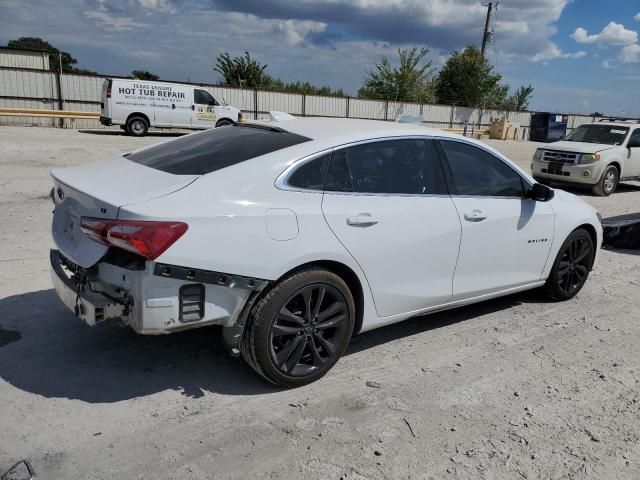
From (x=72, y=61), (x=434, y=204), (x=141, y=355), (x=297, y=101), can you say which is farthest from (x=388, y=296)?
(x=72, y=61)

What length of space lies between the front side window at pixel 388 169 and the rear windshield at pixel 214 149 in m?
0.33

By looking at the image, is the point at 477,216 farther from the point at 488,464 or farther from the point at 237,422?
the point at 237,422

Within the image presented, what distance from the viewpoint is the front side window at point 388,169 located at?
367cm

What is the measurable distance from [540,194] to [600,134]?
10431mm

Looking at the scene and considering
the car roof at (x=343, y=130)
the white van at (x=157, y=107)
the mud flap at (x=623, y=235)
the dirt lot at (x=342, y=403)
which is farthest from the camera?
the white van at (x=157, y=107)

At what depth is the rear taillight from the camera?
9.48 feet

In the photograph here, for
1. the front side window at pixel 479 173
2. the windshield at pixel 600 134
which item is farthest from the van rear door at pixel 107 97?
the front side window at pixel 479 173

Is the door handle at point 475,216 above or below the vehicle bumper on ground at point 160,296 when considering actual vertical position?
above

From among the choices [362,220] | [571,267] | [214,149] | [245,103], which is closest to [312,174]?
[362,220]

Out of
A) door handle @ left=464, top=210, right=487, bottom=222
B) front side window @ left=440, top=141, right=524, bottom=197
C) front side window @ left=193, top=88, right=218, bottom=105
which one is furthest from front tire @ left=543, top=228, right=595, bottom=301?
front side window @ left=193, top=88, right=218, bottom=105

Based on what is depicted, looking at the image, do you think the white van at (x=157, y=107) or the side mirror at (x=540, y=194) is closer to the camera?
the side mirror at (x=540, y=194)

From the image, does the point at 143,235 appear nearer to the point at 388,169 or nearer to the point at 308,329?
the point at 308,329

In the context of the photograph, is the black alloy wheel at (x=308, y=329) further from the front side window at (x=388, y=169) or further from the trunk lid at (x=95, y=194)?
the trunk lid at (x=95, y=194)

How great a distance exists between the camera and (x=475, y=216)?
4230 millimetres
